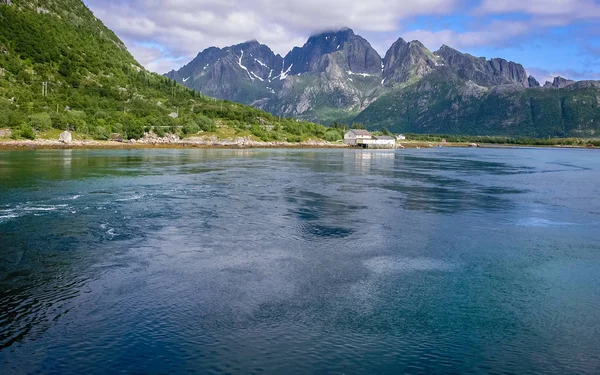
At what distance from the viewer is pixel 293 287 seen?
2117cm

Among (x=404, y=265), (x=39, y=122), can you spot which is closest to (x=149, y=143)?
(x=39, y=122)

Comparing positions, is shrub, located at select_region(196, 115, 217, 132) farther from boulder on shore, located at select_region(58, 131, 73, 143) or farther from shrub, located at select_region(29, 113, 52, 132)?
shrub, located at select_region(29, 113, 52, 132)

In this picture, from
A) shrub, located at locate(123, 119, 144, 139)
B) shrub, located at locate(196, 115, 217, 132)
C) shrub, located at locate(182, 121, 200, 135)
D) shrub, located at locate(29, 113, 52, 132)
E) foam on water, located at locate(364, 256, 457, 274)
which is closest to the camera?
foam on water, located at locate(364, 256, 457, 274)

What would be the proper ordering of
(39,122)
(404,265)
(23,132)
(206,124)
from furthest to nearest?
(206,124) < (39,122) < (23,132) < (404,265)

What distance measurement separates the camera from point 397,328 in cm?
1703

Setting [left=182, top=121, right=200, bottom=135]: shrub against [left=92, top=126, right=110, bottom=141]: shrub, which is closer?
[left=92, top=126, right=110, bottom=141]: shrub

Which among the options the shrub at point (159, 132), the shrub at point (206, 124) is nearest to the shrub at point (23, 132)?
the shrub at point (159, 132)

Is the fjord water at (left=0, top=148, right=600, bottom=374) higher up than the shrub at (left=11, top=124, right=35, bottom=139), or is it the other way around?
the shrub at (left=11, top=124, right=35, bottom=139)

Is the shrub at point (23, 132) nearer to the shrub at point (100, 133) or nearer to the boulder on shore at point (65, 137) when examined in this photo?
the boulder on shore at point (65, 137)

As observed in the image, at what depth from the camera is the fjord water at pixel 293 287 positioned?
14797mm

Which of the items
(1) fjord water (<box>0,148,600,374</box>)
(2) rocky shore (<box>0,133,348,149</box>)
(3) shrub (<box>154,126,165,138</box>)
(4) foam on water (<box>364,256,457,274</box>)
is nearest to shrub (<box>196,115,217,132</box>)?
(2) rocky shore (<box>0,133,348,149</box>)

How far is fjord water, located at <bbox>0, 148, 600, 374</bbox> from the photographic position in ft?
48.5

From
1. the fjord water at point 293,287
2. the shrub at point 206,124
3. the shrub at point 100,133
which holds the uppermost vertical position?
the shrub at point 206,124

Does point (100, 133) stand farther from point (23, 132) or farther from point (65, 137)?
point (23, 132)
